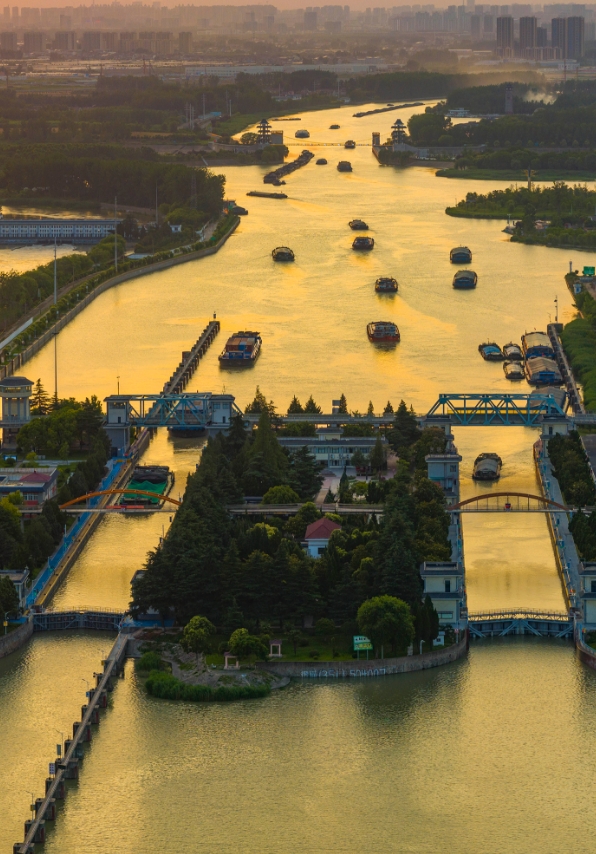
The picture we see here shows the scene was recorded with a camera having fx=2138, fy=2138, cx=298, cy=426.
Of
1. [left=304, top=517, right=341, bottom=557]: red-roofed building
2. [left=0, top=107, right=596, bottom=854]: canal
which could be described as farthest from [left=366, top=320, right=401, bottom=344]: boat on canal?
[left=304, top=517, right=341, bottom=557]: red-roofed building

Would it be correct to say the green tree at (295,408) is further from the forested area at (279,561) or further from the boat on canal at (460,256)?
the boat on canal at (460,256)

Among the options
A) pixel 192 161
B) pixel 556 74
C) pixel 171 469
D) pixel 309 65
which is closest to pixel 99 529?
pixel 171 469

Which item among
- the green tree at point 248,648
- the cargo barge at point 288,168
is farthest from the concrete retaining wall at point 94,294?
the green tree at point 248,648

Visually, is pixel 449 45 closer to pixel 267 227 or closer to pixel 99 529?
pixel 267 227

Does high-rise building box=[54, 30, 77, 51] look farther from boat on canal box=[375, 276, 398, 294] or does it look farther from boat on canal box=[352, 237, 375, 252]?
boat on canal box=[375, 276, 398, 294]

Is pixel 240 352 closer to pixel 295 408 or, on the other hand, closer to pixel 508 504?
pixel 295 408

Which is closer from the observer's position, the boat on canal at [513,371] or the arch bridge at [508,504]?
the arch bridge at [508,504]
